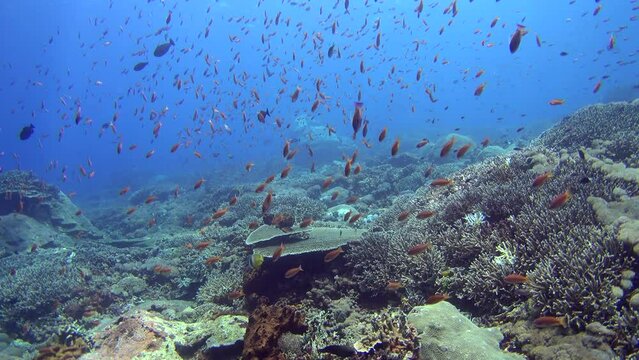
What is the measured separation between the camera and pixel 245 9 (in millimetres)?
82812

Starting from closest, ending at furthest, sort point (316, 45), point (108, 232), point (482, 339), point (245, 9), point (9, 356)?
point (482, 339)
point (9, 356)
point (316, 45)
point (108, 232)
point (245, 9)

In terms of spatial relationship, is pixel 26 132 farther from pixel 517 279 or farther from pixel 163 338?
pixel 517 279

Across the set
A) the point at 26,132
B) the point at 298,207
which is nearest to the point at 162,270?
the point at 298,207

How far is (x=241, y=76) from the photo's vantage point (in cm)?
1805

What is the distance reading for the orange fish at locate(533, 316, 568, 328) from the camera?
13.1 ft

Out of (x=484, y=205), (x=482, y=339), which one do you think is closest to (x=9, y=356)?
(x=482, y=339)

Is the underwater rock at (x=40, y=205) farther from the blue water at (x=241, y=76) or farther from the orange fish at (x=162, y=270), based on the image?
the orange fish at (x=162, y=270)

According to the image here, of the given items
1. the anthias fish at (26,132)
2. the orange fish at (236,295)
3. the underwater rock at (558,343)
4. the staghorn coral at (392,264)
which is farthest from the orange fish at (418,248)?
the anthias fish at (26,132)

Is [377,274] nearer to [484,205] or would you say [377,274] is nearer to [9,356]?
[484,205]

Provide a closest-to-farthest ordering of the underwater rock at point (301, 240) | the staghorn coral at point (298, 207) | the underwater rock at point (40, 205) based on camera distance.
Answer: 1. the underwater rock at point (301, 240)
2. the staghorn coral at point (298, 207)
3. the underwater rock at point (40, 205)

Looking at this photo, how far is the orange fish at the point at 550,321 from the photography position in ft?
13.1

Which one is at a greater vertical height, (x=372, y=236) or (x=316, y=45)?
(x=316, y=45)

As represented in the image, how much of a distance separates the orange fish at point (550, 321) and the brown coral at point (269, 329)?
9.57ft

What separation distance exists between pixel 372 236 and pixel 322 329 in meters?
2.26
